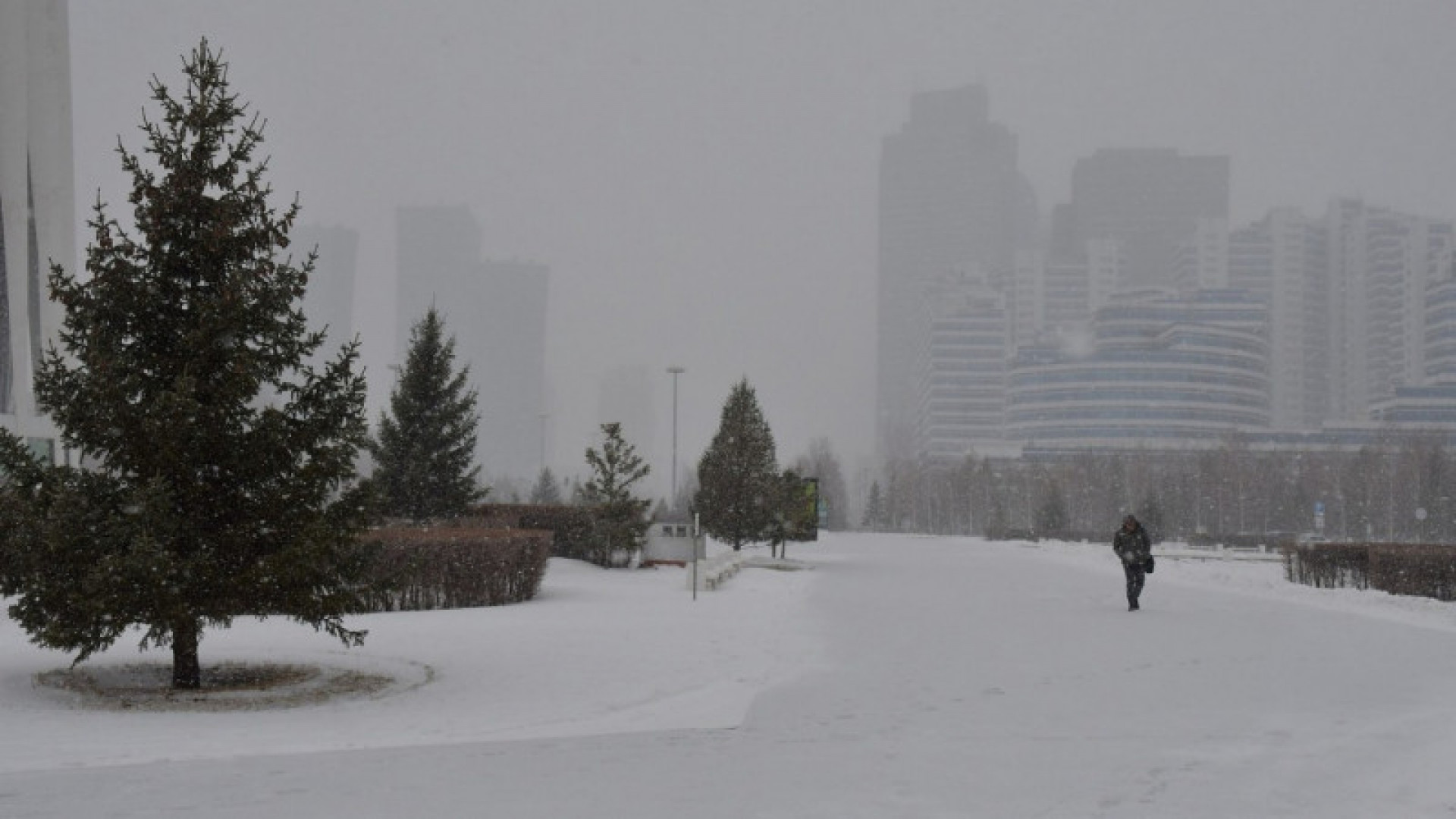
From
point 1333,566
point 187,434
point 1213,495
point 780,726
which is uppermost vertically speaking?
point 187,434

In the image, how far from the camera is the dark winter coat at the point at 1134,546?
21438 mm

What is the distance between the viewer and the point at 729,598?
2347 centimetres

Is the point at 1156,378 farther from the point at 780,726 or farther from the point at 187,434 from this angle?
the point at 187,434

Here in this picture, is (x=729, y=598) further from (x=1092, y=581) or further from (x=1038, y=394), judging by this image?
(x=1038, y=394)

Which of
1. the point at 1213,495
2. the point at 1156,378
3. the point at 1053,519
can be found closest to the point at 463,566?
the point at 1053,519

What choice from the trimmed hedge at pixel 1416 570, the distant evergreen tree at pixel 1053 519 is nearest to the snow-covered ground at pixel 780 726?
the trimmed hedge at pixel 1416 570

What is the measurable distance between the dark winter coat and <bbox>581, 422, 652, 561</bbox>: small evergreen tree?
44.1 ft

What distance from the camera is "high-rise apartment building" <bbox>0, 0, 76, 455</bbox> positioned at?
43844 millimetres

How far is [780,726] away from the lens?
1003cm

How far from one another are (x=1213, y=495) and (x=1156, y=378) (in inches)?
2384

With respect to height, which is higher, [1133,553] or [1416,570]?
[1133,553]

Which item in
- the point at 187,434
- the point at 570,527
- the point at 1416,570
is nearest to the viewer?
the point at 187,434

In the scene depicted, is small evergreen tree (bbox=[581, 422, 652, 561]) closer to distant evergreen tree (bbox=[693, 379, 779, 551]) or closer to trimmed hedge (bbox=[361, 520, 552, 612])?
distant evergreen tree (bbox=[693, 379, 779, 551])

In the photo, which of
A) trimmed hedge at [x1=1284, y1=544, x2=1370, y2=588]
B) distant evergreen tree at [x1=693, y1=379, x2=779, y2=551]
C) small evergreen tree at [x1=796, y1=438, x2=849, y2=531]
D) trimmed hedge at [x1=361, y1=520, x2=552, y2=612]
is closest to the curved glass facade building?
small evergreen tree at [x1=796, y1=438, x2=849, y2=531]
